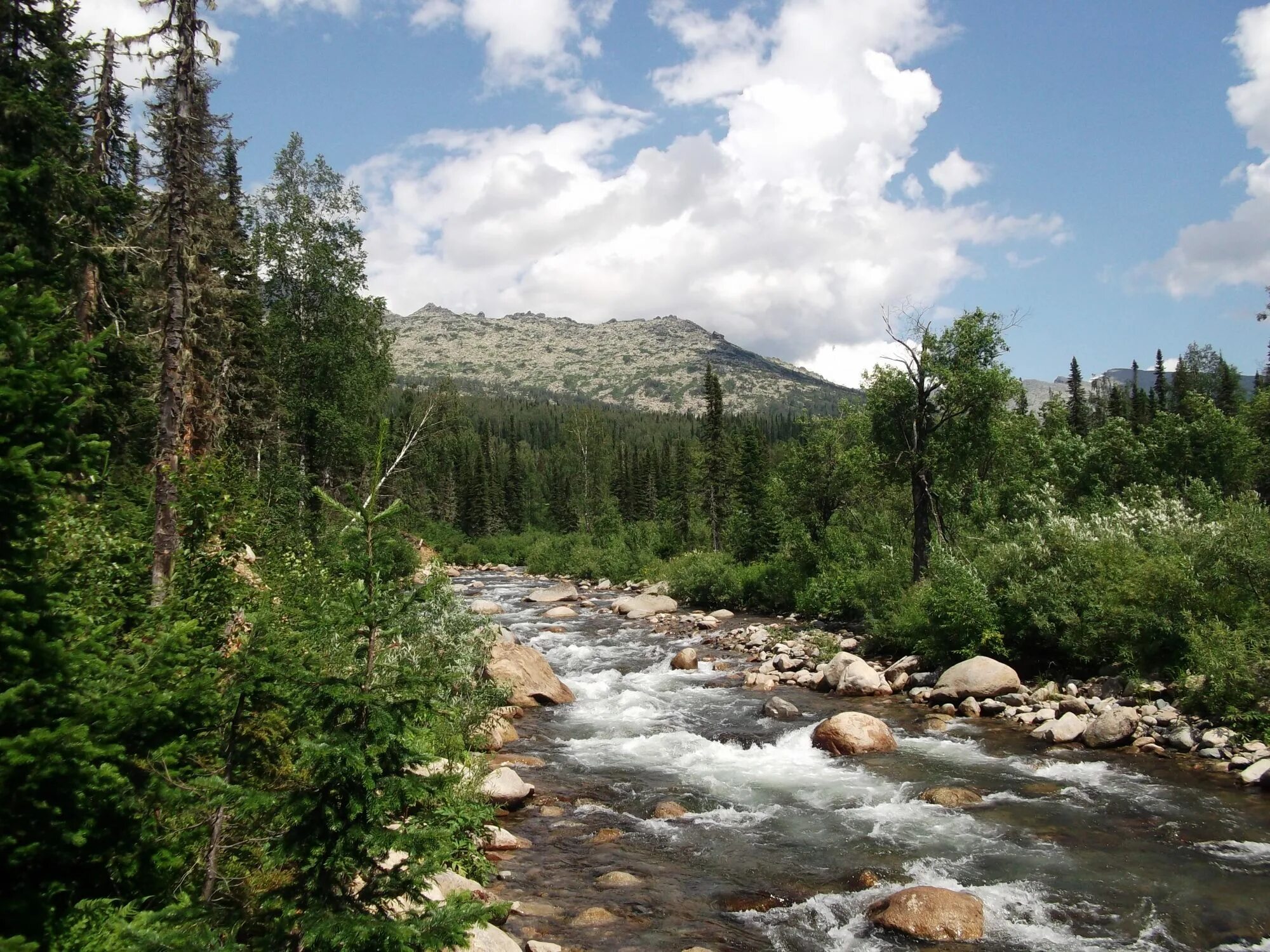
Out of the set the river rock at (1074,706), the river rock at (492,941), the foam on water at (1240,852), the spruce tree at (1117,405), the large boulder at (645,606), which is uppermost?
the spruce tree at (1117,405)

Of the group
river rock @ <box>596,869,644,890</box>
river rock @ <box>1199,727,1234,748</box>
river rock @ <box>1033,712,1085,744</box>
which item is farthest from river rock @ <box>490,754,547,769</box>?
river rock @ <box>1199,727,1234,748</box>

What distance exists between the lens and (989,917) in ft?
30.9

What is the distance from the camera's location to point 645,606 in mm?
40188

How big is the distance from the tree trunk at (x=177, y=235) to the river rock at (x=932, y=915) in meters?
11.8

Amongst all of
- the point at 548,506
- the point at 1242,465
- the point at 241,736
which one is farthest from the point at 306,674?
the point at 548,506

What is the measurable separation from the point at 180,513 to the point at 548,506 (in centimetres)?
8600

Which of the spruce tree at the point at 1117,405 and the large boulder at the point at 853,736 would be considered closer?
the large boulder at the point at 853,736

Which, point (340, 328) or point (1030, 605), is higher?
point (340, 328)

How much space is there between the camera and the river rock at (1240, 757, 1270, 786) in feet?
42.8

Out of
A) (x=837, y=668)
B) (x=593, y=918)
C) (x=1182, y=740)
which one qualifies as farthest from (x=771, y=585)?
(x=593, y=918)

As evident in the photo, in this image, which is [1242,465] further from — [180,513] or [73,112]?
[73,112]

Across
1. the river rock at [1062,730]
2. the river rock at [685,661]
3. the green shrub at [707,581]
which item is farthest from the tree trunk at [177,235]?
the green shrub at [707,581]

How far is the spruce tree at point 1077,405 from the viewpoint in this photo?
88.6 metres

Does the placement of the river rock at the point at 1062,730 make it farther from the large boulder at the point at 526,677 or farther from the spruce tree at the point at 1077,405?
the spruce tree at the point at 1077,405
